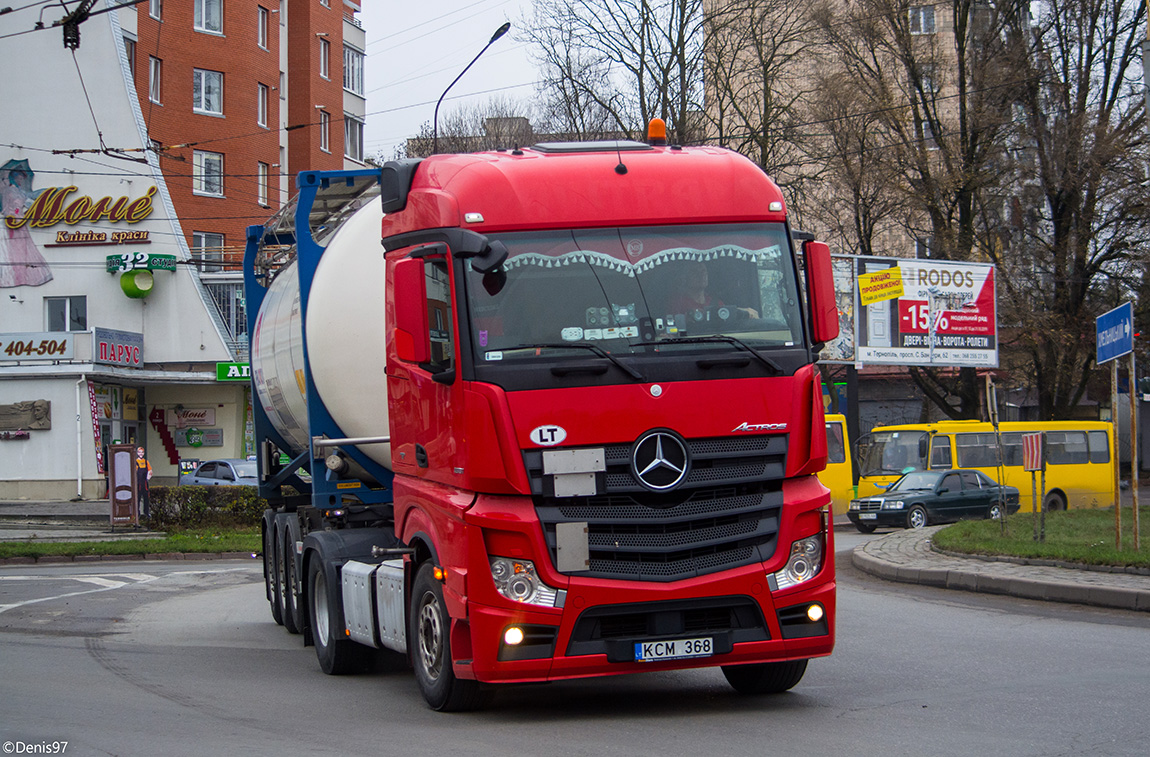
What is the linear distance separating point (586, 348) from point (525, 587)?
1.35 metres

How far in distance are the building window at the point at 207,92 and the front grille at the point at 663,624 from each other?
41.4 meters

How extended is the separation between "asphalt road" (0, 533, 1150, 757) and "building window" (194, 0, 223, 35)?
36601 millimetres

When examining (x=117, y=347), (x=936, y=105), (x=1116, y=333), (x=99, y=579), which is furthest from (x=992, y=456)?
(x=117, y=347)

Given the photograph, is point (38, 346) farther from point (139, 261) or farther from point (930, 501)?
point (930, 501)

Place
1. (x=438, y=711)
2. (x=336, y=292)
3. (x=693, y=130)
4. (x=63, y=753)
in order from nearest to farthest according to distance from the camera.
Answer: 1. (x=63, y=753)
2. (x=438, y=711)
3. (x=336, y=292)
4. (x=693, y=130)

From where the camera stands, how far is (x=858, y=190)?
39.3 m

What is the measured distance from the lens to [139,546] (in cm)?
2261

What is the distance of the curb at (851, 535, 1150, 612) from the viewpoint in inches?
480

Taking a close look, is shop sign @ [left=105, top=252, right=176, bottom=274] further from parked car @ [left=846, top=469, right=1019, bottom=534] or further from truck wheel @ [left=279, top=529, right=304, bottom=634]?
truck wheel @ [left=279, top=529, right=304, bottom=634]

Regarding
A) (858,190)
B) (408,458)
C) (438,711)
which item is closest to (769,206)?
(408,458)

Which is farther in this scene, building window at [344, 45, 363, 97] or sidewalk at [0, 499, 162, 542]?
building window at [344, 45, 363, 97]

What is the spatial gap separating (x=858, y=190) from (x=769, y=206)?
3287cm

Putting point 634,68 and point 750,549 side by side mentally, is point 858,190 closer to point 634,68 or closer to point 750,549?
point 634,68

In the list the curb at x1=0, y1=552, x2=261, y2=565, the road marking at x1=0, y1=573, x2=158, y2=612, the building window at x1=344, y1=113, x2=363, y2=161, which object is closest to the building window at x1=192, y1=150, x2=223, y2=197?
the building window at x1=344, y1=113, x2=363, y2=161
